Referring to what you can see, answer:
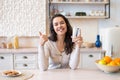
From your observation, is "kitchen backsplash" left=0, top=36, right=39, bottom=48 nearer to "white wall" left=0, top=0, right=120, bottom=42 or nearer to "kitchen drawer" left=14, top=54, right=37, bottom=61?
"white wall" left=0, top=0, right=120, bottom=42

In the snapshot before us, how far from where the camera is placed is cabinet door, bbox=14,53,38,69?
3555mm

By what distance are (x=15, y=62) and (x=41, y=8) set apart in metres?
1.07

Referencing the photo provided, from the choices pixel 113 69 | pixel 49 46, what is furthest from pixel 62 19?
pixel 113 69

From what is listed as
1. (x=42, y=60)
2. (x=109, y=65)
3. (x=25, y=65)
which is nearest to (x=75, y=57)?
(x=42, y=60)

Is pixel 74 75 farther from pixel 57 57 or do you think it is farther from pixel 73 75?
pixel 57 57

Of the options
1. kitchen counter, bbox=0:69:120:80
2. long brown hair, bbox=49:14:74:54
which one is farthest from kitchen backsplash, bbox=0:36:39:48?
kitchen counter, bbox=0:69:120:80

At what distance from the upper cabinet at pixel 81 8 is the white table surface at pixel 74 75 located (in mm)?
1962

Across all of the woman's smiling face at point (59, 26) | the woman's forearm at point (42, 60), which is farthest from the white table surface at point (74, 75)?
the woman's smiling face at point (59, 26)

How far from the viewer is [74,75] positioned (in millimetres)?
1945

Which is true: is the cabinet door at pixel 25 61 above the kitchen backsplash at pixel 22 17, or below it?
below

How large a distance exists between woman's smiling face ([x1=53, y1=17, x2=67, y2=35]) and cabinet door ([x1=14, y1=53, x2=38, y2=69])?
4.14 ft

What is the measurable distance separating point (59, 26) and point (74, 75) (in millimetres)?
652

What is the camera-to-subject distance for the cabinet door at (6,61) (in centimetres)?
353

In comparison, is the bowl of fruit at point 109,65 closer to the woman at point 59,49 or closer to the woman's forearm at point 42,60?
the woman at point 59,49
